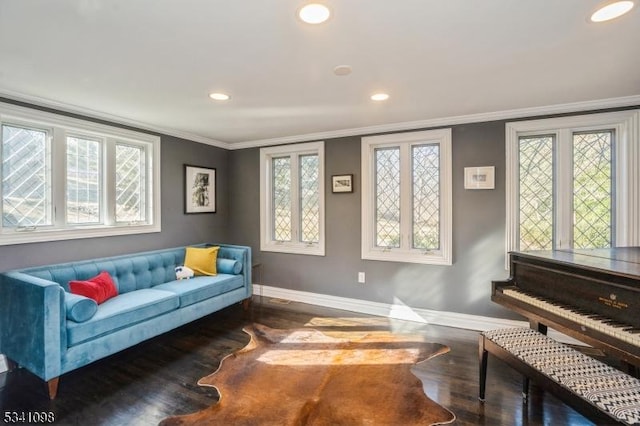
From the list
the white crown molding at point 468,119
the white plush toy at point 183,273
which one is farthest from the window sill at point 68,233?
the white crown molding at point 468,119

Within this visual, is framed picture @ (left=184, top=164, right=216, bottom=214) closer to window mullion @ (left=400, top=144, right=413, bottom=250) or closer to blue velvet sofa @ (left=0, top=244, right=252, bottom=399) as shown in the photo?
blue velvet sofa @ (left=0, top=244, right=252, bottom=399)

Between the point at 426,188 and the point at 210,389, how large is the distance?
295 centimetres

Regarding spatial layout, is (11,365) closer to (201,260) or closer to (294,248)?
(201,260)

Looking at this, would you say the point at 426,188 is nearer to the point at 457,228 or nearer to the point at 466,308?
the point at 457,228

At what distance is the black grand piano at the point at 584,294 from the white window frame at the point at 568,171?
65 centimetres

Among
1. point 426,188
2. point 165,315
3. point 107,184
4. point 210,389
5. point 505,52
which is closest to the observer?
point 505,52

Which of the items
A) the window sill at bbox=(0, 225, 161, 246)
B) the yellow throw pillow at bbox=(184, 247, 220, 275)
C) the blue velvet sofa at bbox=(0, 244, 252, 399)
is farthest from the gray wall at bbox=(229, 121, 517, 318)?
the window sill at bbox=(0, 225, 161, 246)

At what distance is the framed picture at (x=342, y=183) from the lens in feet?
13.5

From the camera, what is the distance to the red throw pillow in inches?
107

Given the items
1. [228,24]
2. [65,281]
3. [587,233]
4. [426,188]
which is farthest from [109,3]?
[587,233]

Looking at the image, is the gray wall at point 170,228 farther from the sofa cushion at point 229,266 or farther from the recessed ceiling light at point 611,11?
the recessed ceiling light at point 611,11

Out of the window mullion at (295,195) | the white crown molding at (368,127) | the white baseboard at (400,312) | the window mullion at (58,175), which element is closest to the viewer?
the white crown molding at (368,127)

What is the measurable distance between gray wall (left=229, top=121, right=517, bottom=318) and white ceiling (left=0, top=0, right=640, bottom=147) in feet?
1.64

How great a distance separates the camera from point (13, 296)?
8.00 ft
